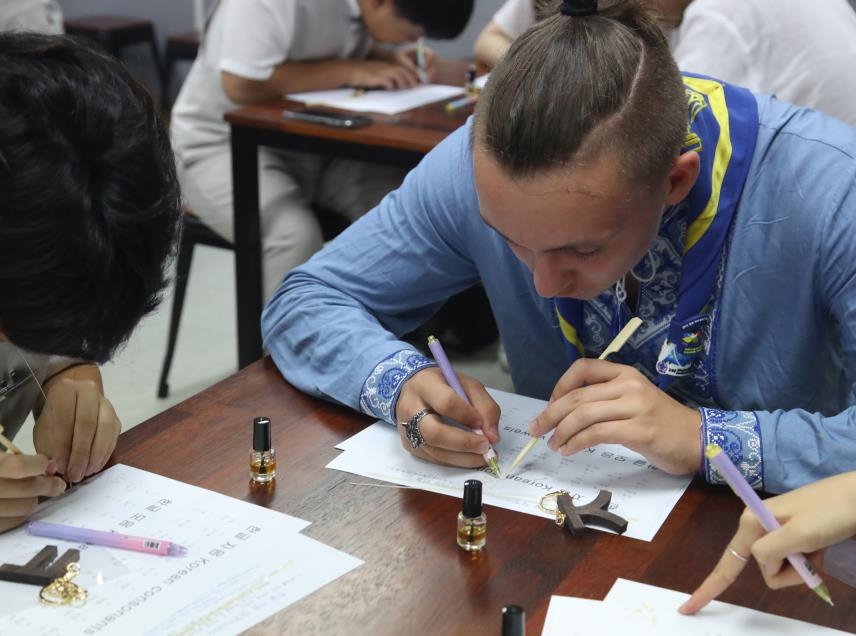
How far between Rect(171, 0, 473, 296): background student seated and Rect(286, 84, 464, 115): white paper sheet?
0.13ft

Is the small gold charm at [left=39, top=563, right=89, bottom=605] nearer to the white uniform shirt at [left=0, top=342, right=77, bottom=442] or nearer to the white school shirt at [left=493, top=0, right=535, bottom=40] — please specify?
the white uniform shirt at [left=0, top=342, right=77, bottom=442]

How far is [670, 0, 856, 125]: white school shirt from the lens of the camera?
2025 mm

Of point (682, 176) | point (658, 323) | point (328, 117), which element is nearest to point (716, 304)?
point (658, 323)

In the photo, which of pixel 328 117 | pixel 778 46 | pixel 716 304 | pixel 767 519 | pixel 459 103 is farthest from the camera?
pixel 459 103

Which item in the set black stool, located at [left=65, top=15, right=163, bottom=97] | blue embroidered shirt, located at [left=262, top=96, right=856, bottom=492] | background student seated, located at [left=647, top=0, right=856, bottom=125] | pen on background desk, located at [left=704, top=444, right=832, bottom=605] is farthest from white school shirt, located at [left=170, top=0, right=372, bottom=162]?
black stool, located at [left=65, top=15, right=163, bottom=97]

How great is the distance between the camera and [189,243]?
9.02ft

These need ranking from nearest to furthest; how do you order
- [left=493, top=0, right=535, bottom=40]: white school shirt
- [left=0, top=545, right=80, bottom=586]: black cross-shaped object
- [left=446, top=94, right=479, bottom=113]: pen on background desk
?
1. [left=0, top=545, right=80, bottom=586]: black cross-shaped object
2. [left=446, top=94, right=479, bottom=113]: pen on background desk
3. [left=493, top=0, right=535, bottom=40]: white school shirt

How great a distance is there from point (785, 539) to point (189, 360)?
95.4 inches

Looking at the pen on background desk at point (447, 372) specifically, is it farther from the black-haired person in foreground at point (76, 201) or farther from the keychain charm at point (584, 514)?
the black-haired person in foreground at point (76, 201)

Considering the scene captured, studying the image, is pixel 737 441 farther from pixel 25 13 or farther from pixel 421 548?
pixel 25 13

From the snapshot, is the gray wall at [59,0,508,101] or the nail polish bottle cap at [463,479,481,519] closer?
the nail polish bottle cap at [463,479,481,519]

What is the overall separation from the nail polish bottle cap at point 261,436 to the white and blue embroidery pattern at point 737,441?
437 millimetres

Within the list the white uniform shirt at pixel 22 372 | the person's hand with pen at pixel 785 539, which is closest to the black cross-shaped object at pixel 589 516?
the person's hand with pen at pixel 785 539

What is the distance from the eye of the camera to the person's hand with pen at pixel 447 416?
109 cm
